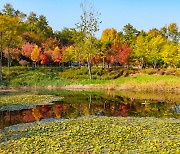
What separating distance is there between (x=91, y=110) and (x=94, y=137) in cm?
1236

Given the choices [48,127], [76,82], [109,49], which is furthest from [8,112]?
[109,49]

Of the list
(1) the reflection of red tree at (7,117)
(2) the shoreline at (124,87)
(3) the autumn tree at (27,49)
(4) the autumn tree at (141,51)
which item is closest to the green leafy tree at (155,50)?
(4) the autumn tree at (141,51)

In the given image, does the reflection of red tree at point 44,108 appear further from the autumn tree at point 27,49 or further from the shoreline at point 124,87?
the autumn tree at point 27,49

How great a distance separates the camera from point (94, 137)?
16.9 metres

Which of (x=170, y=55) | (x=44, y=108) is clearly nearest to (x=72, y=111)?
(x=44, y=108)

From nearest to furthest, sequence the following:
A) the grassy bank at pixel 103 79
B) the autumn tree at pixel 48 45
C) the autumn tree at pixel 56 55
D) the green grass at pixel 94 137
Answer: the green grass at pixel 94 137 → the grassy bank at pixel 103 79 → the autumn tree at pixel 56 55 → the autumn tree at pixel 48 45

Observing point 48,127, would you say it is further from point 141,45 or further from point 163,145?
point 141,45

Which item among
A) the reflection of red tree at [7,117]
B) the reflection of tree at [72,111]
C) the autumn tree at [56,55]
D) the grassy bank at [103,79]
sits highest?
the autumn tree at [56,55]

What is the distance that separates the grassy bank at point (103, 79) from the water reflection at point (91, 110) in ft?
42.6

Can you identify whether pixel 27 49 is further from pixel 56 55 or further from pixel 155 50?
pixel 155 50

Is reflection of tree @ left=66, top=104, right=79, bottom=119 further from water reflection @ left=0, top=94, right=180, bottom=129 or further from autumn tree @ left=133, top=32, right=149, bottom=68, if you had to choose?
autumn tree @ left=133, top=32, right=149, bottom=68

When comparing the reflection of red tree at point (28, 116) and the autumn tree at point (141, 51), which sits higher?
the autumn tree at point (141, 51)

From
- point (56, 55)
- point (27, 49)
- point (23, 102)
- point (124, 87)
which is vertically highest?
point (27, 49)

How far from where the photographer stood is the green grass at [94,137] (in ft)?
47.5
